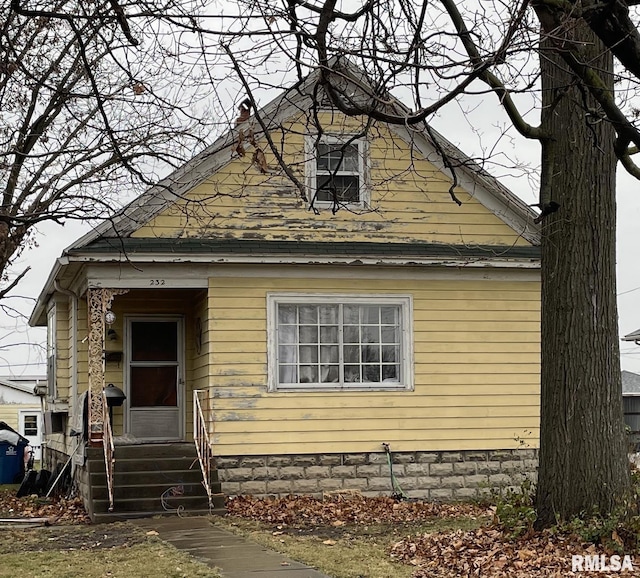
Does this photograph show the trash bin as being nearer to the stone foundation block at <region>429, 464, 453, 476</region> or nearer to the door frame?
the door frame

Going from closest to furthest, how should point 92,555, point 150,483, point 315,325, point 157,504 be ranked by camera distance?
point 92,555, point 157,504, point 150,483, point 315,325

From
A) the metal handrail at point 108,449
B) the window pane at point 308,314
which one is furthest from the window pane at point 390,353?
the metal handrail at point 108,449

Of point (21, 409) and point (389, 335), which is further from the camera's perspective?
point (21, 409)

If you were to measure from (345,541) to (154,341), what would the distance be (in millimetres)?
6757

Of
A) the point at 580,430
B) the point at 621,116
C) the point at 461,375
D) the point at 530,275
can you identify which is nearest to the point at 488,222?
the point at 530,275

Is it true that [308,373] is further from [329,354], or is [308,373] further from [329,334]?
[329,334]

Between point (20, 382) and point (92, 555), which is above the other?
point (20, 382)

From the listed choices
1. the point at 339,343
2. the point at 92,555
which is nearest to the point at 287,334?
the point at 339,343

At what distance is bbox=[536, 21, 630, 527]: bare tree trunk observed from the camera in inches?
387

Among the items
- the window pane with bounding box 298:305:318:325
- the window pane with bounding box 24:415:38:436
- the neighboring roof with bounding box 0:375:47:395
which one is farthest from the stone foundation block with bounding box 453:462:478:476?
the window pane with bounding box 24:415:38:436

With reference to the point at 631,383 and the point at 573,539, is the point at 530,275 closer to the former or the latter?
the point at 573,539

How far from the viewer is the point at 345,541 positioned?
456 inches

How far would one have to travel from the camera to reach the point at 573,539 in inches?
365

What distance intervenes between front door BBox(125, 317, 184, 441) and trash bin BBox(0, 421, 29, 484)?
548 cm
